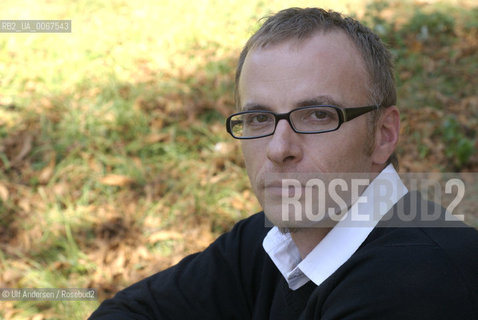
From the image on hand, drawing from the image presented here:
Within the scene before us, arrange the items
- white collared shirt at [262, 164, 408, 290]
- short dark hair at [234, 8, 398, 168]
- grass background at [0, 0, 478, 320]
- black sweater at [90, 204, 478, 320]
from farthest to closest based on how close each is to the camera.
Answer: grass background at [0, 0, 478, 320] < short dark hair at [234, 8, 398, 168] < white collared shirt at [262, 164, 408, 290] < black sweater at [90, 204, 478, 320]

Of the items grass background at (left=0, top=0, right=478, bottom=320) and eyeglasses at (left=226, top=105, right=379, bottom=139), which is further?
grass background at (left=0, top=0, right=478, bottom=320)

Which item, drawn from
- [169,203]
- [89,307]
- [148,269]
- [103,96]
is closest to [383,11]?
[103,96]

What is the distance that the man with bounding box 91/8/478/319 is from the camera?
60.6 inches

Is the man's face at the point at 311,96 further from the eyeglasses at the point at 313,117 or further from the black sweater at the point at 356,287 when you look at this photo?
the black sweater at the point at 356,287

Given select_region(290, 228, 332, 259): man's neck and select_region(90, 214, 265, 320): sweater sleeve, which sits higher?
select_region(290, 228, 332, 259): man's neck

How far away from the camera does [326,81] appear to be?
1.88 m

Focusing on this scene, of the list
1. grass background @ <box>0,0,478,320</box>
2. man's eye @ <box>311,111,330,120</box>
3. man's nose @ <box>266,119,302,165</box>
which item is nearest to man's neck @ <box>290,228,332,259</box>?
man's nose @ <box>266,119,302,165</box>

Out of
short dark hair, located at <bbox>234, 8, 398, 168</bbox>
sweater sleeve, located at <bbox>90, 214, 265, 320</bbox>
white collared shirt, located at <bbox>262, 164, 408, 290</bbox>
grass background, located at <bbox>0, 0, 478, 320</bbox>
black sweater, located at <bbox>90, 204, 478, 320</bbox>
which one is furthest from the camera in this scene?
grass background, located at <bbox>0, 0, 478, 320</bbox>

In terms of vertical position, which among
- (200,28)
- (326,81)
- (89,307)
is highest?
(200,28)

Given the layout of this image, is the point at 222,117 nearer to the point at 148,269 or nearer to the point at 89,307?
the point at 148,269

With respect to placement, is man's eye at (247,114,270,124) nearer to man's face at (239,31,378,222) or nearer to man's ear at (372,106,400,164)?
man's face at (239,31,378,222)

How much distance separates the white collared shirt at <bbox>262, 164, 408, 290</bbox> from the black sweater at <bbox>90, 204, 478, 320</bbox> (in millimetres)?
43

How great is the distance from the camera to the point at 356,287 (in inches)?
62.6

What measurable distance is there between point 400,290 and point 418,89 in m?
4.86
